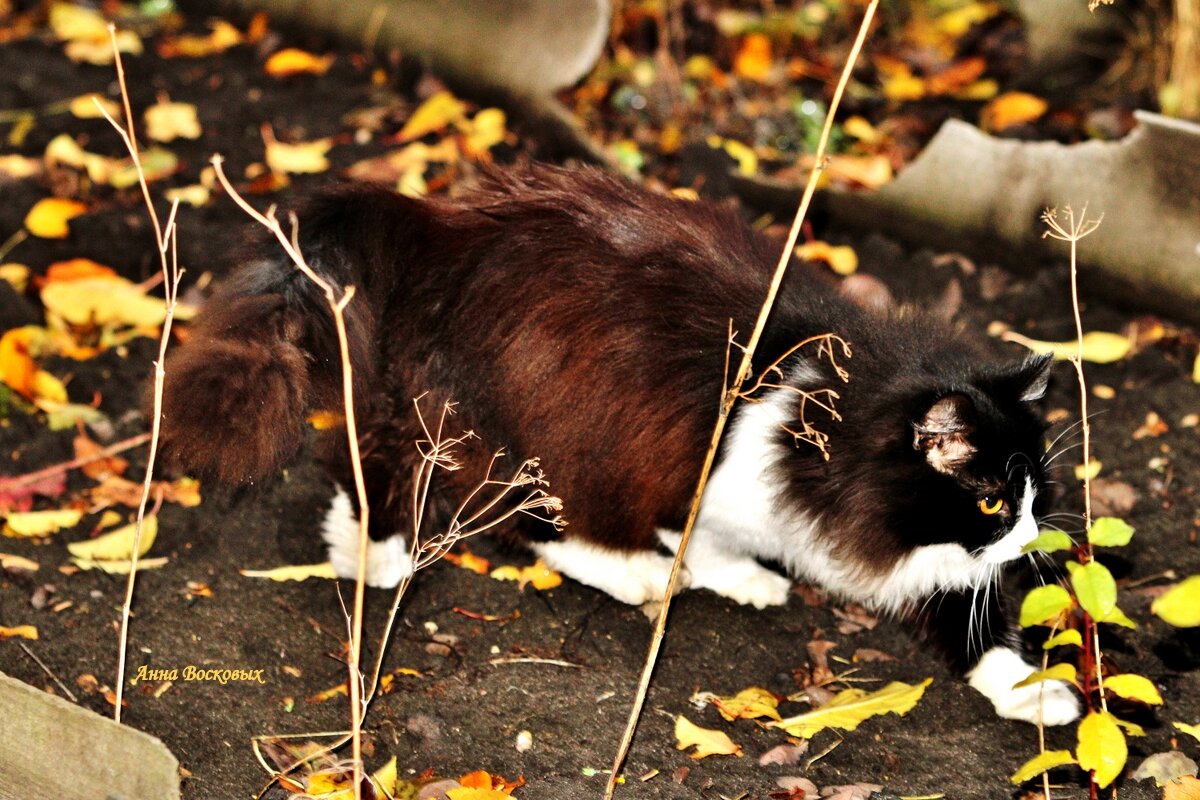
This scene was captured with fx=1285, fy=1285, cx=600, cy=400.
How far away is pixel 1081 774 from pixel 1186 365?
1604 millimetres

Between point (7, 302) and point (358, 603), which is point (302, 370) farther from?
point (7, 302)

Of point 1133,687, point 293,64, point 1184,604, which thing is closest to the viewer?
point 1184,604

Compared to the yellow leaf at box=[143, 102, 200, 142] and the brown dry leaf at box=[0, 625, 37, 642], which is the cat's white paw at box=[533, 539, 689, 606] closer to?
the brown dry leaf at box=[0, 625, 37, 642]

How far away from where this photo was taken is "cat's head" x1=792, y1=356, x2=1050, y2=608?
9.05 feet

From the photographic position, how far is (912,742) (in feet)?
9.59

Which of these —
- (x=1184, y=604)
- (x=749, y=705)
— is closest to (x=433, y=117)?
(x=749, y=705)

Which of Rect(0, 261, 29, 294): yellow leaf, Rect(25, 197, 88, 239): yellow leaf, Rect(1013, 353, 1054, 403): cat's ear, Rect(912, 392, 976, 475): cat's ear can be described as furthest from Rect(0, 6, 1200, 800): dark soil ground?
Rect(1013, 353, 1054, 403): cat's ear

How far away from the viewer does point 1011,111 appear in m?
4.92

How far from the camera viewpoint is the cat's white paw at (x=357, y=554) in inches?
130

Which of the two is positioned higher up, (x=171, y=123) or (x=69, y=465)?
(x=171, y=123)

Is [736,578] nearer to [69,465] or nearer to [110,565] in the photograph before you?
[110,565]

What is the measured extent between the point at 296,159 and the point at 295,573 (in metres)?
2.06

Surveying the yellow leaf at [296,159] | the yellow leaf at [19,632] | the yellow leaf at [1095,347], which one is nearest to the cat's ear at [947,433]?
the yellow leaf at [1095,347]

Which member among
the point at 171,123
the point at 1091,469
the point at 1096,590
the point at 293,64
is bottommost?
the point at 171,123
